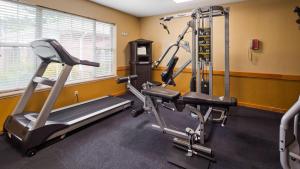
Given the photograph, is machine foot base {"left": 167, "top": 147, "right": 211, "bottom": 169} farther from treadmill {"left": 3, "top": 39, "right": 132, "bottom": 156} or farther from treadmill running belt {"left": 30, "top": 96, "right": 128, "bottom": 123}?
treadmill running belt {"left": 30, "top": 96, "right": 128, "bottom": 123}

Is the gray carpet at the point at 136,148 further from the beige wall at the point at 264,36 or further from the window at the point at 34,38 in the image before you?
the beige wall at the point at 264,36

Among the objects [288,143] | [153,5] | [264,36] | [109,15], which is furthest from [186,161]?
[109,15]

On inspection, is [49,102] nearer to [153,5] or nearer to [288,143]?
[288,143]

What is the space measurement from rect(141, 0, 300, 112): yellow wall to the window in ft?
9.82

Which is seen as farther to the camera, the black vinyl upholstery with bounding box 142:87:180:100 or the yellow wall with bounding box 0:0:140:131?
the yellow wall with bounding box 0:0:140:131

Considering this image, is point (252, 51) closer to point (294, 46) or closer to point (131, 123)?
point (294, 46)

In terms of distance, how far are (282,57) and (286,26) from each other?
1.97 feet

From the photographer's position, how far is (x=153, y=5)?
13.0 ft

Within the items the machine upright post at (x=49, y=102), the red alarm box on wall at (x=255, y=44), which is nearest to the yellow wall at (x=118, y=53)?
the machine upright post at (x=49, y=102)

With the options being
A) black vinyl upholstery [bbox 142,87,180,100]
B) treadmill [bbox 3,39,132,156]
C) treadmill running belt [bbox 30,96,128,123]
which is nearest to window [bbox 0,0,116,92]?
treadmill [bbox 3,39,132,156]

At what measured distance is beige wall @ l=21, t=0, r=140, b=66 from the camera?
3.11m

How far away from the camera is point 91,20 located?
Answer: 3852mm

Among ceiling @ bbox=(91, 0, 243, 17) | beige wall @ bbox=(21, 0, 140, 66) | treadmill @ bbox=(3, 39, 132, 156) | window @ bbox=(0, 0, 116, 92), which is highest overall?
ceiling @ bbox=(91, 0, 243, 17)

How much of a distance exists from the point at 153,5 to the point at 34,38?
8.35 ft
